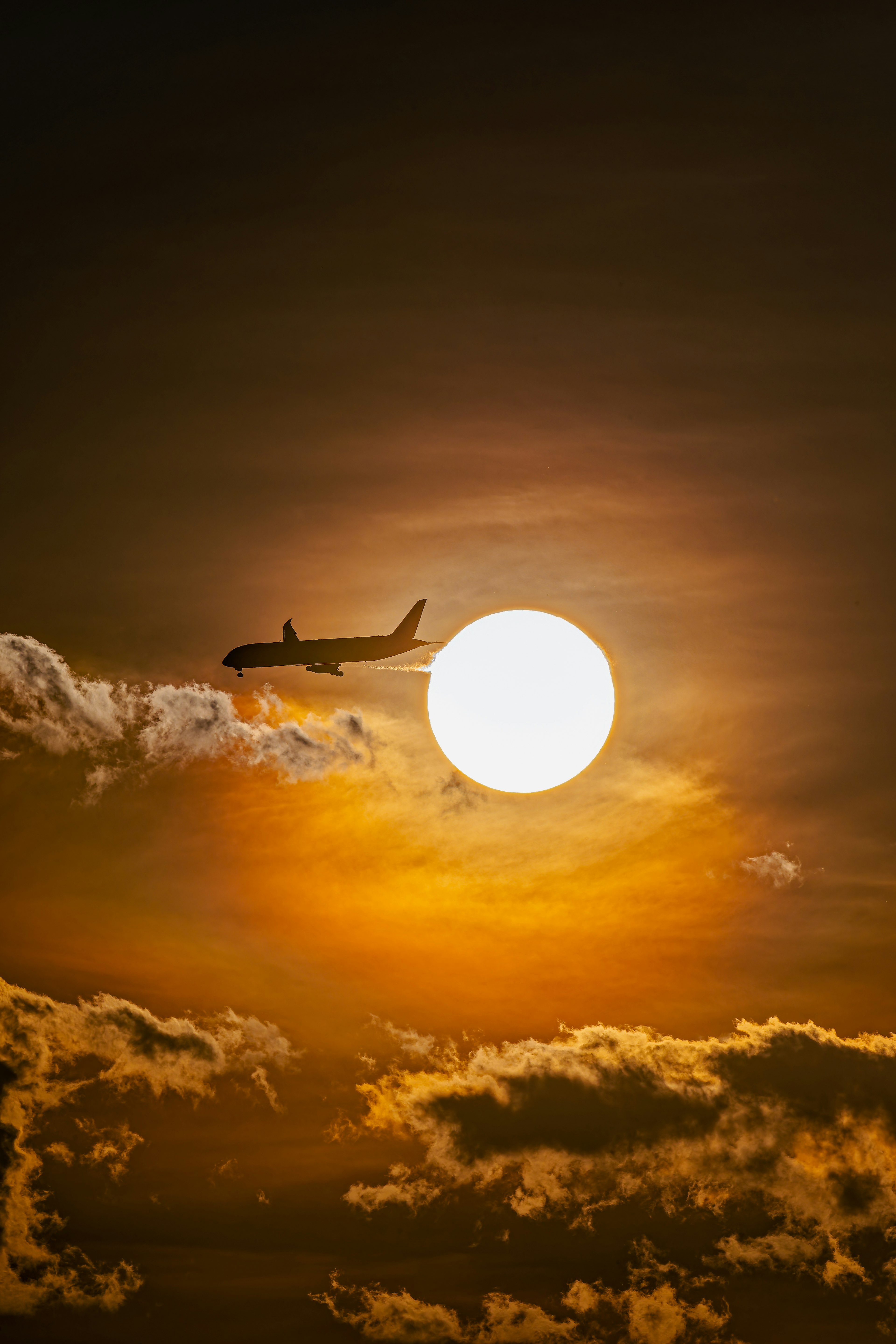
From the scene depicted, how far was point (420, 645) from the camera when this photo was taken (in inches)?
7859

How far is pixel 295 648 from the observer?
194500mm

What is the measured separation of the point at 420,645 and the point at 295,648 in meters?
25.1
